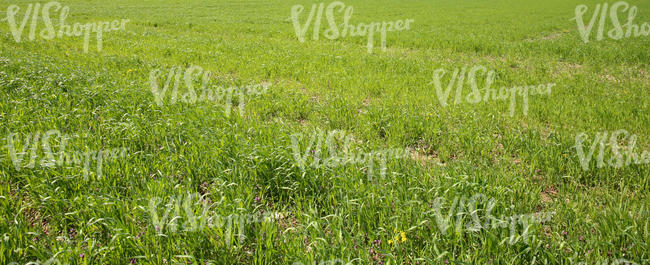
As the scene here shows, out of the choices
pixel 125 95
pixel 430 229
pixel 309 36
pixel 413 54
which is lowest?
pixel 430 229

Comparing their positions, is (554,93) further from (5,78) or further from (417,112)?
(5,78)

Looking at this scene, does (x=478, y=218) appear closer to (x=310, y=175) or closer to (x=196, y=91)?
(x=310, y=175)

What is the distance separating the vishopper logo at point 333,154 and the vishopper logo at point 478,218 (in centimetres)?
79

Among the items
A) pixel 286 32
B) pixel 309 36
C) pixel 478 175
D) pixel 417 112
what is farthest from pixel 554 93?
pixel 286 32

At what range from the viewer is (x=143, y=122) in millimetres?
4730

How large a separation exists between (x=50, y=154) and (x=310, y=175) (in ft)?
9.10

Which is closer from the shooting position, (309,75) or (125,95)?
(125,95)

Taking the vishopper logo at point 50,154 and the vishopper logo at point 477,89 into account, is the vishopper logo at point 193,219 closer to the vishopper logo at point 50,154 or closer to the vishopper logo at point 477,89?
the vishopper logo at point 50,154

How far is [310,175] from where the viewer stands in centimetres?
340

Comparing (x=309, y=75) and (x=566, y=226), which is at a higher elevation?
(x=309, y=75)

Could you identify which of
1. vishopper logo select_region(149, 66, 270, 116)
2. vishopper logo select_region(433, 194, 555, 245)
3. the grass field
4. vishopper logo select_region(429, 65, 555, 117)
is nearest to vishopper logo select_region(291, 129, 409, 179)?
the grass field

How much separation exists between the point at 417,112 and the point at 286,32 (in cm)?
1445

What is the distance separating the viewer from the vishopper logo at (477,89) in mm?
6750

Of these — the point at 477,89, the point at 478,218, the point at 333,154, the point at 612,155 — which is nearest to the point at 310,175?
the point at 333,154
